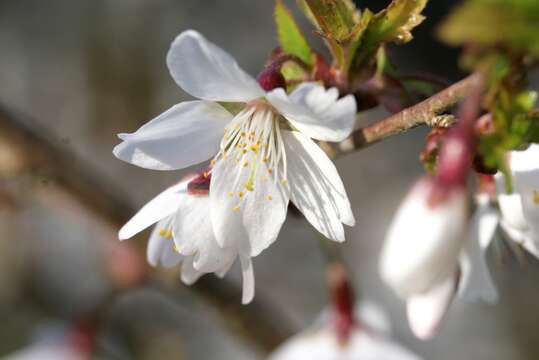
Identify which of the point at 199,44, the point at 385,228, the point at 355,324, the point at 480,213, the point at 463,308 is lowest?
the point at 463,308

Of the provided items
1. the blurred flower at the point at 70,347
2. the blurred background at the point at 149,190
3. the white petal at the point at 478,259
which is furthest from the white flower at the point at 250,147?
the blurred background at the point at 149,190

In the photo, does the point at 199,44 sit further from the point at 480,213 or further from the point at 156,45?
the point at 156,45

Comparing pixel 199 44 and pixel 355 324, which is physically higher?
pixel 199 44

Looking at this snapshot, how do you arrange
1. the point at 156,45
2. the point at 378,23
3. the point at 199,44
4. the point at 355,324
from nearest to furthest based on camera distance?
1. the point at 199,44
2. the point at 378,23
3. the point at 355,324
4. the point at 156,45

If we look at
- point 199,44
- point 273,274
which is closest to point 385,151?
point 273,274

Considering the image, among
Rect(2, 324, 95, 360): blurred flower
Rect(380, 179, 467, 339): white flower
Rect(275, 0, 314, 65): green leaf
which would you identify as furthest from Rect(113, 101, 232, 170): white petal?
Rect(2, 324, 95, 360): blurred flower

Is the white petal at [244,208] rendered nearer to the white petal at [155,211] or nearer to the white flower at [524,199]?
the white petal at [155,211]

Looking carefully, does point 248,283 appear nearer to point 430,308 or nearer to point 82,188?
point 430,308
